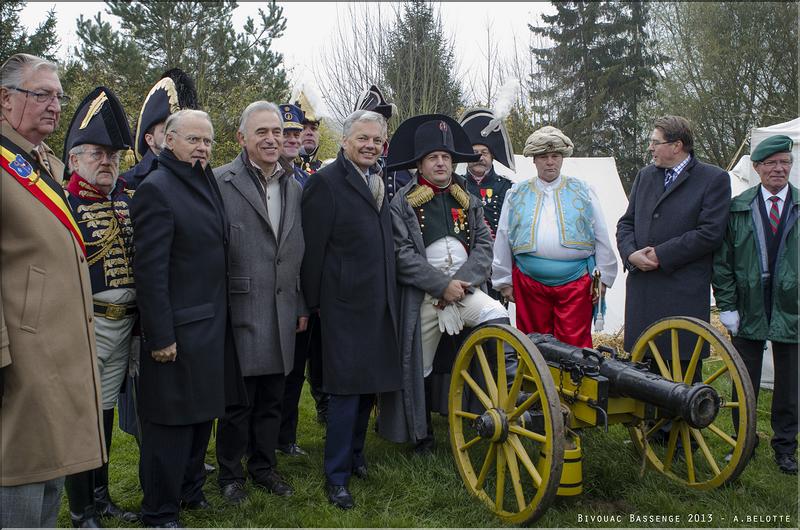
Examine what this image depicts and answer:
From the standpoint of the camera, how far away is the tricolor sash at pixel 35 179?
6.98ft

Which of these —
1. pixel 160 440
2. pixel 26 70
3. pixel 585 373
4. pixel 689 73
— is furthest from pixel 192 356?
pixel 689 73

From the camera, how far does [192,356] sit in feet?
9.49

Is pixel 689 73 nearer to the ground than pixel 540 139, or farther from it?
farther from it

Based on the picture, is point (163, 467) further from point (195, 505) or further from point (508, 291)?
point (508, 291)

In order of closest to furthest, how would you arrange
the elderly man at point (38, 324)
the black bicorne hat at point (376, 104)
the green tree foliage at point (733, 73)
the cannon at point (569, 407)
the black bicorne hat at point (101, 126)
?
1. the elderly man at point (38, 324)
2. the cannon at point (569, 407)
3. the black bicorne hat at point (101, 126)
4. the black bicorne hat at point (376, 104)
5. the green tree foliage at point (733, 73)

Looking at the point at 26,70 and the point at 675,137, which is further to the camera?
the point at 675,137

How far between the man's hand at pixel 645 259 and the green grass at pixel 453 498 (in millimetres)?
1028

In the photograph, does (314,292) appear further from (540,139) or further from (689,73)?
(689,73)

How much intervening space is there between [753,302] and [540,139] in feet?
4.92

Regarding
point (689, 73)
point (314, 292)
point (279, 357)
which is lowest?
point (279, 357)

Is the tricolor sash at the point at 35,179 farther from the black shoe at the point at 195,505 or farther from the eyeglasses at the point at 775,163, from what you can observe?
the eyeglasses at the point at 775,163

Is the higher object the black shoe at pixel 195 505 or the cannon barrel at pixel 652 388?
the cannon barrel at pixel 652 388

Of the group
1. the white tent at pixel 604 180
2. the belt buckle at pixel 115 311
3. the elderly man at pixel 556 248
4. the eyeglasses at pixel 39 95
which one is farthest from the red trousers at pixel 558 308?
the white tent at pixel 604 180

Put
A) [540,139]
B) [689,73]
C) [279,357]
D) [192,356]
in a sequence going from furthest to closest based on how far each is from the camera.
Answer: [689,73] < [540,139] < [279,357] < [192,356]
